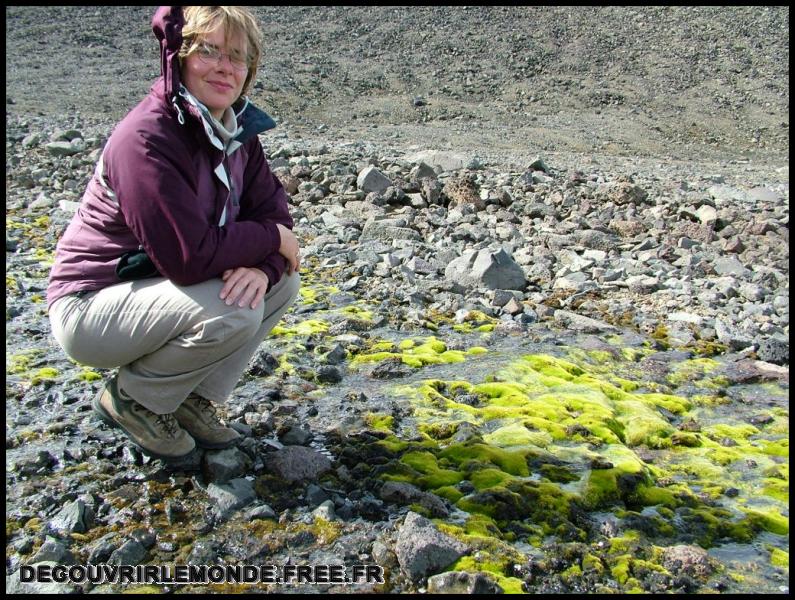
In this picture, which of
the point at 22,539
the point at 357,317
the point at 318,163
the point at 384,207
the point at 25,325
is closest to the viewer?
the point at 22,539

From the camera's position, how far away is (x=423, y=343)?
606 cm

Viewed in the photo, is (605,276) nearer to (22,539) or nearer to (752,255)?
(752,255)

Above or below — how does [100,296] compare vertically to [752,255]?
above

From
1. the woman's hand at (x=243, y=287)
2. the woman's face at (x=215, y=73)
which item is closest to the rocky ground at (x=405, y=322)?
the woman's hand at (x=243, y=287)

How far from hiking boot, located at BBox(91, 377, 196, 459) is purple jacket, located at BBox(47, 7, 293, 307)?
0.55 meters

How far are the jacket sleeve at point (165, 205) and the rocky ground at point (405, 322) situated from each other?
1.06 metres

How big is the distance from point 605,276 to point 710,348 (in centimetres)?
166

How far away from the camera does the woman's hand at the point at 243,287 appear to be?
359 cm

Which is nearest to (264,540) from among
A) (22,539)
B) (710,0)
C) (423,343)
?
(22,539)

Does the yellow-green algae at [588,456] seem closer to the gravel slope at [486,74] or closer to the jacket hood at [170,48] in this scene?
the jacket hood at [170,48]

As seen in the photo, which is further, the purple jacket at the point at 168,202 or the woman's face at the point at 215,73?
the woman's face at the point at 215,73

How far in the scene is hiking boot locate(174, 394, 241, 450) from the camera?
399 centimetres

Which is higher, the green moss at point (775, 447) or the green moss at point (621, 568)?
the green moss at point (621, 568)

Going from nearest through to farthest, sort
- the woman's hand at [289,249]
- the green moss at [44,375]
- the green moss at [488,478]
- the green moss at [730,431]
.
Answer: the woman's hand at [289,249] < the green moss at [488,478] < the green moss at [730,431] < the green moss at [44,375]
